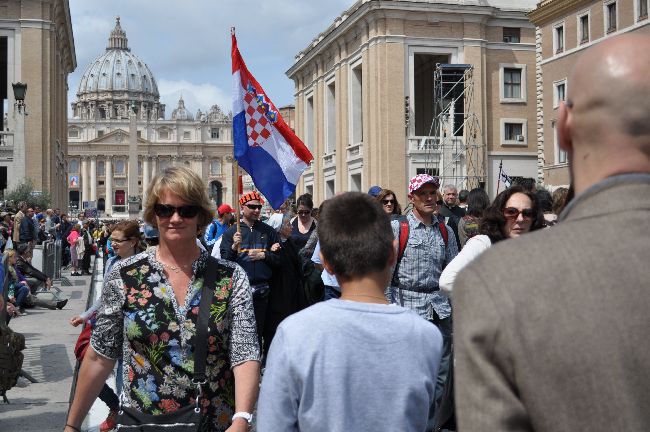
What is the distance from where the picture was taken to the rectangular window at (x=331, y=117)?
5484 cm

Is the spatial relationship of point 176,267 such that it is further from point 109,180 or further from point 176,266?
point 109,180

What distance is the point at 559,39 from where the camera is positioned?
36.6 meters

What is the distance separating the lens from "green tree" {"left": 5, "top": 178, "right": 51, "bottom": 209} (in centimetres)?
3503

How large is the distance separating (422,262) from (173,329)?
3.76 metres

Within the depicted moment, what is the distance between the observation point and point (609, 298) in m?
1.56

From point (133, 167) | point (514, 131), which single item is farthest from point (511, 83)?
point (133, 167)

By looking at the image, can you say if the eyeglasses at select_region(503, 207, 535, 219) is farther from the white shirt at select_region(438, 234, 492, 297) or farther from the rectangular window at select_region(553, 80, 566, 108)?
the rectangular window at select_region(553, 80, 566, 108)

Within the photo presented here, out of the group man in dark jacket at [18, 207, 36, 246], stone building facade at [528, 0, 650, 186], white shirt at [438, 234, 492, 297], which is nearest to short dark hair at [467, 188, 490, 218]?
white shirt at [438, 234, 492, 297]

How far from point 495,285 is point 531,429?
29cm

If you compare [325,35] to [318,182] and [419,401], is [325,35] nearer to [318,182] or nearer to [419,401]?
[318,182]

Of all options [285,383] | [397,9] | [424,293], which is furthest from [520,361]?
[397,9]

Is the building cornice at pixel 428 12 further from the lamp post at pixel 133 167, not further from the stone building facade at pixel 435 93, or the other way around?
the lamp post at pixel 133 167

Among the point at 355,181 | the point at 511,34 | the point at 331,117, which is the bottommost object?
the point at 355,181

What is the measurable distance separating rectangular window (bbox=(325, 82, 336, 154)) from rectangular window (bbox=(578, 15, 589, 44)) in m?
22.1
